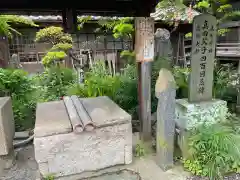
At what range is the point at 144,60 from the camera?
3824 millimetres

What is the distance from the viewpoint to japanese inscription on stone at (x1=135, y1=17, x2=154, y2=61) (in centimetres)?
371

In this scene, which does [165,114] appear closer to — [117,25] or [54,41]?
[117,25]

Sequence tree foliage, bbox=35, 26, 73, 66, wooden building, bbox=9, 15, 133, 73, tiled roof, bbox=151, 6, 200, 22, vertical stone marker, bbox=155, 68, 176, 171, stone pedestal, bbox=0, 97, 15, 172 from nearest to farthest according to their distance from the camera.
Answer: vertical stone marker, bbox=155, 68, 176, 171 < stone pedestal, bbox=0, 97, 15, 172 < tree foliage, bbox=35, 26, 73, 66 < tiled roof, bbox=151, 6, 200, 22 < wooden building, bbox=9, 15, 133, 73

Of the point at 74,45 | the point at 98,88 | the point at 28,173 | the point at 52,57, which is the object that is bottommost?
the point at 28,173

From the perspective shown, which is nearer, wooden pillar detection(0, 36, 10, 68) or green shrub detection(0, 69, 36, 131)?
green shrub detection(0, 69, 36, 131)

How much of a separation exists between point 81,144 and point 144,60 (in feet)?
6.32

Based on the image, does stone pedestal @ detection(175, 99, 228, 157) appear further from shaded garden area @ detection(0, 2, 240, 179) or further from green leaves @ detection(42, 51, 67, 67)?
green leaves @ detection(42, 51, 67, 67)

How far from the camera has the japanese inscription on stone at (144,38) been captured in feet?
12.2

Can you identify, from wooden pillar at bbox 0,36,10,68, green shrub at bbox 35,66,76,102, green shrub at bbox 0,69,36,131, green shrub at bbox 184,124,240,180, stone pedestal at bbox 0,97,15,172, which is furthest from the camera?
wooden pillar at bbox 0,36,10,68

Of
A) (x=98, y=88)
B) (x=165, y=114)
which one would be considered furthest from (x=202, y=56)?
(x=98, y=88)

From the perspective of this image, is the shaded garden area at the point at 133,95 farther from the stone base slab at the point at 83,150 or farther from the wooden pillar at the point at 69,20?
the wooden pillar at the point at 69,20

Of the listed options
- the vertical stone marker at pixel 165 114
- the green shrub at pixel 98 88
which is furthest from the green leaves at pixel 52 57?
the vertical stone marker at pixel 165 114

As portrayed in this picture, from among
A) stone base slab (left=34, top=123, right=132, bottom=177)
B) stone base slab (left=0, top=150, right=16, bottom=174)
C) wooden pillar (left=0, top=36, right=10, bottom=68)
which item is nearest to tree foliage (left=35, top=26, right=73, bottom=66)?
wooden pillar (left=0, top=36, right=10, bottom=68)

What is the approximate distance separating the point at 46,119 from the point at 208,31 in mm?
2968
